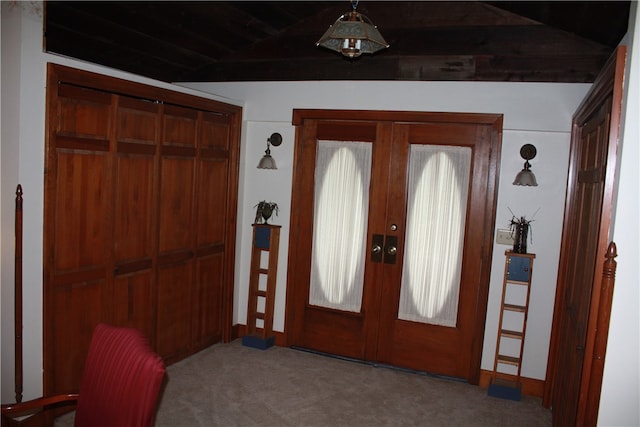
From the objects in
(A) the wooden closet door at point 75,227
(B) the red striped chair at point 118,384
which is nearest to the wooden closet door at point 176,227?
(A) the wooden closet door at point 75,227

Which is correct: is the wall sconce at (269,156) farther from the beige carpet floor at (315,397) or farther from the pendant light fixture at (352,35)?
the pendant light fixture at (352,35)

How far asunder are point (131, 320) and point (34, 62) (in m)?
1.80

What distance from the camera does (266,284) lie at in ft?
15.1

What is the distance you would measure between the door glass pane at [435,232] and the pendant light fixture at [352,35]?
1.57 m

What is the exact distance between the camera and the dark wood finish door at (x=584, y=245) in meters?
2.03

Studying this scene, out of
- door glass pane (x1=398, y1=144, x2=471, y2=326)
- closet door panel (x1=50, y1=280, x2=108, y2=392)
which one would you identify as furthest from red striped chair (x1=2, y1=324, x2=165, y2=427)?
door glass pane (x1=398, y1=144, x2=471, y2=326)

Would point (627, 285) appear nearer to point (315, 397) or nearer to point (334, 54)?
point (315, 397)

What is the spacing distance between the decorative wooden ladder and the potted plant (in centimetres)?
196

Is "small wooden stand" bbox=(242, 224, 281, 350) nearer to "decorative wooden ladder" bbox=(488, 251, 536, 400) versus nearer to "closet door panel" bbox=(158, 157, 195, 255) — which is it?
"closet door panel" bbox=(158, 157, 195, 255)

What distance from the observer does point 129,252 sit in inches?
140

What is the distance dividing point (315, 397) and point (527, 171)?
7.26 feet

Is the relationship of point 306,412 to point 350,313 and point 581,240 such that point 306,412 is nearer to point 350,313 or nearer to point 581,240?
point 350,313

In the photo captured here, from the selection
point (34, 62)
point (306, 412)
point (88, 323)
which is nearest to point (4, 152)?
point (34, 62)

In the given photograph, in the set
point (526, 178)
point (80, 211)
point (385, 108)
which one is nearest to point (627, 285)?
point (526, 178)
